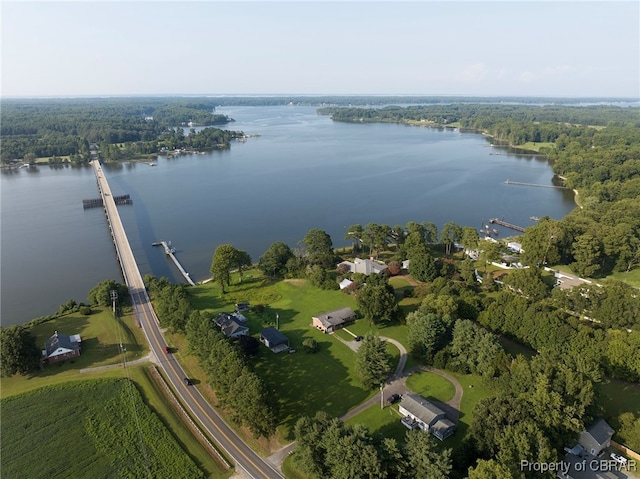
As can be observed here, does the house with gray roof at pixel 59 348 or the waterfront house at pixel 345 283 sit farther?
the waterfront house at pixel 345 283

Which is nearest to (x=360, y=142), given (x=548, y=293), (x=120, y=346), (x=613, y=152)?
(x=613, y=152)

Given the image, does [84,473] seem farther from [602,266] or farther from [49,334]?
[602,266]

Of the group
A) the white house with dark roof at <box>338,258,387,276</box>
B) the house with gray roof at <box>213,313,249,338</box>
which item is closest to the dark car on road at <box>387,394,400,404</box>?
the house with gray roof at <box>213,313,249,338</box>

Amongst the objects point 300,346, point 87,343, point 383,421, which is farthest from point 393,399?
point 87,343

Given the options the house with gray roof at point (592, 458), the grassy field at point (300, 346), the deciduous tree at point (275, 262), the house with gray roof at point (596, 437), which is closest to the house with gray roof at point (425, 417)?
the grassy field at point (300, 346)

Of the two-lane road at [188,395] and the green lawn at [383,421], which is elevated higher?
the green lawn at [383,421]

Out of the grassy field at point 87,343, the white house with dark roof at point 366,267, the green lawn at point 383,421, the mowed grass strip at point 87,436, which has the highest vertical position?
the white house with dark roof at point 366,267

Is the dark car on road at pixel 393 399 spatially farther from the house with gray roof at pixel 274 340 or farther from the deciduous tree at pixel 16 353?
the deciduous tree at pixel 16 353
